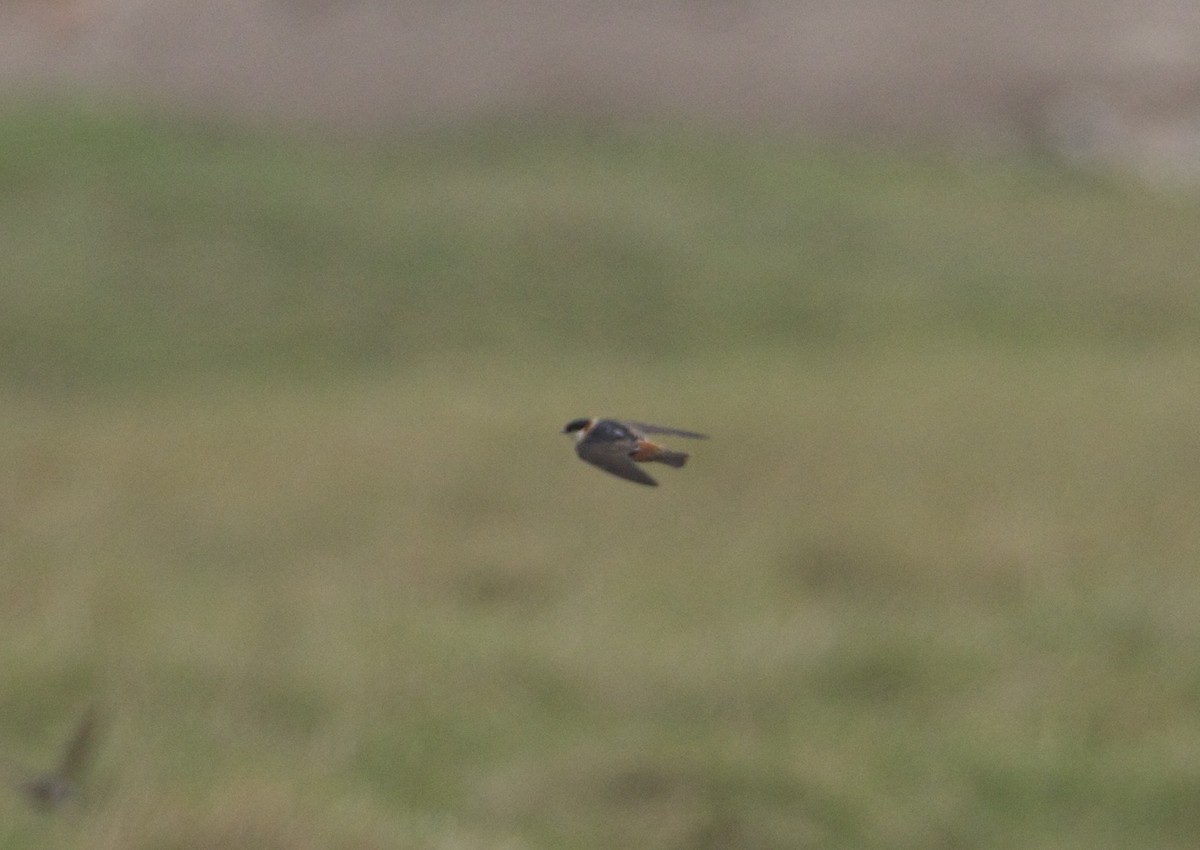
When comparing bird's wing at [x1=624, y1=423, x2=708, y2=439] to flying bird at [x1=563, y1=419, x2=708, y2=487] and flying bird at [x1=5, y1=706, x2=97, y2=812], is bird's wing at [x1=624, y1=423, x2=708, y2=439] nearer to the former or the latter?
flying bird at [x1=563, y1=419, x2=708, y2=487]

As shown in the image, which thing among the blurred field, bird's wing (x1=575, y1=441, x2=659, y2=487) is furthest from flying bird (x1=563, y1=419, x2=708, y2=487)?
the blurred field

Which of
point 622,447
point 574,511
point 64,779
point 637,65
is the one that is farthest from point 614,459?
point 637,65

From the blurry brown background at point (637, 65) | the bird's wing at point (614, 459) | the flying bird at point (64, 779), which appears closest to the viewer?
the bird's wing at point (614, 459)

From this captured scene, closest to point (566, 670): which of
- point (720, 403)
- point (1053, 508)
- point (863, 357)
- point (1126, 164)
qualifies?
point (1053, 508)

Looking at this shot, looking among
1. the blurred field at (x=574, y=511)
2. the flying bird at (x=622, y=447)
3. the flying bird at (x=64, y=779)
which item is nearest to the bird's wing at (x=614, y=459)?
the flying bird at (x=622, y=447)

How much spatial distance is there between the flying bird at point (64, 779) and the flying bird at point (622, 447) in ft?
4.14

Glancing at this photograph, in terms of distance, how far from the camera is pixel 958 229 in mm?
22141

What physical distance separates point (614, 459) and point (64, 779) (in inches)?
73.0

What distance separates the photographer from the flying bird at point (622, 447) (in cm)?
171

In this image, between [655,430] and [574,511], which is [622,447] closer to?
[655,430]

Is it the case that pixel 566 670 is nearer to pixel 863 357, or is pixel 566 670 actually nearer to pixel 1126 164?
pixel 863 357

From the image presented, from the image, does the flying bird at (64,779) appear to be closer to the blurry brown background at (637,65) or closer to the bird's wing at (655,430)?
the bird's wing at (655,430)

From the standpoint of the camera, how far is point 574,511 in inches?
432

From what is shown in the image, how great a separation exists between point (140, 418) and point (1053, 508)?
633 centimetres
